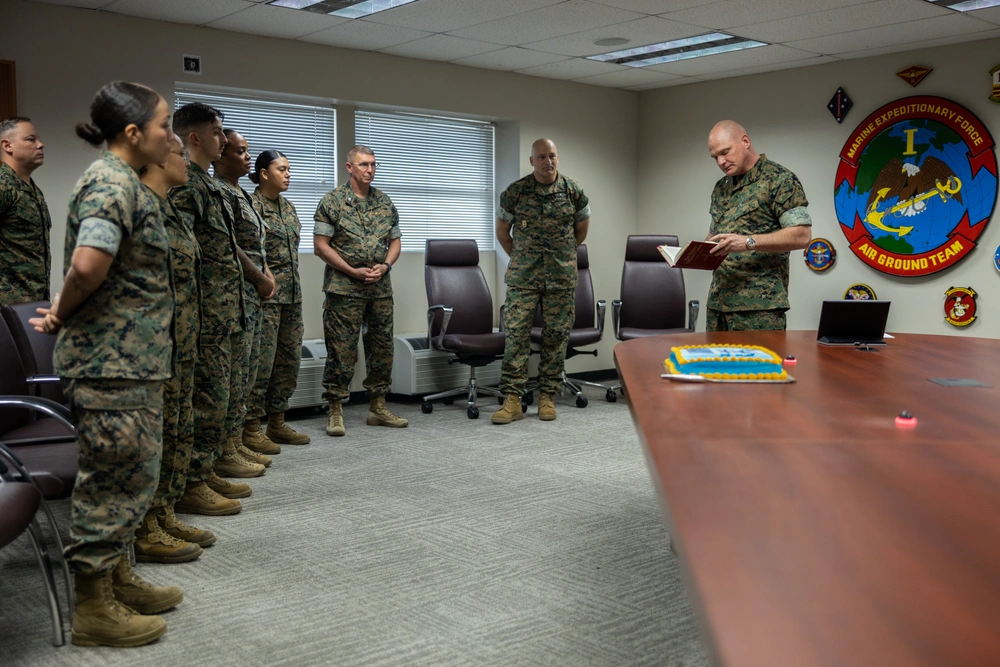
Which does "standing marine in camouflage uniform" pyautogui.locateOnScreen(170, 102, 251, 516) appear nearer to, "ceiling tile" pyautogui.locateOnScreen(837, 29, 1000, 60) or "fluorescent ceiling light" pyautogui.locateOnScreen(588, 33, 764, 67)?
"fluorescent ceiling light" pyautogui.locateOnScreen(588, 33, 764, 67)

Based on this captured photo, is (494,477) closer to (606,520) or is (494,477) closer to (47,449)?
(606,520)

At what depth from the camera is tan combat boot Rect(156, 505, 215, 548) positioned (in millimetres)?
3211

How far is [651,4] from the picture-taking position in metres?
4.98

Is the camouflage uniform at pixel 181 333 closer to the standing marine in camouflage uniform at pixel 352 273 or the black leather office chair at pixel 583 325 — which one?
the standing marine in camouflage uniform at pixel 352 273

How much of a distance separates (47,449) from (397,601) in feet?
3.90

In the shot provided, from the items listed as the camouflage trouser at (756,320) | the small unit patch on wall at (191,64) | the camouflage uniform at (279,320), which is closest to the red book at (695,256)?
the camouflage trouser at (756,320)

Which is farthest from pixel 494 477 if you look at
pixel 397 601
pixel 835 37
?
pixel 835 37

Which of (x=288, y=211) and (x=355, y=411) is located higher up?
(x=288, y=211)

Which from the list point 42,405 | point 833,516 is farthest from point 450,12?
point 833,516

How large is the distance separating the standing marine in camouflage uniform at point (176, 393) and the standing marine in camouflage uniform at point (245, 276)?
1.96 feet

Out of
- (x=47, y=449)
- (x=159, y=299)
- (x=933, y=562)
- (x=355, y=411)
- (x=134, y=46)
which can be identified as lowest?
(x=355, y=411)

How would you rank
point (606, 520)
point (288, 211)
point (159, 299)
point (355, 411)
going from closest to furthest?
point (159, 299), point (606, 520), point (288, 211), point (355, 411)

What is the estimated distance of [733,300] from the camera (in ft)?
13.4

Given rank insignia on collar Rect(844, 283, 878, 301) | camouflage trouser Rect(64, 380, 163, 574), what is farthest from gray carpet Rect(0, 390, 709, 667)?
rank insignia on collar Rect(844, 283, 878, 301)
